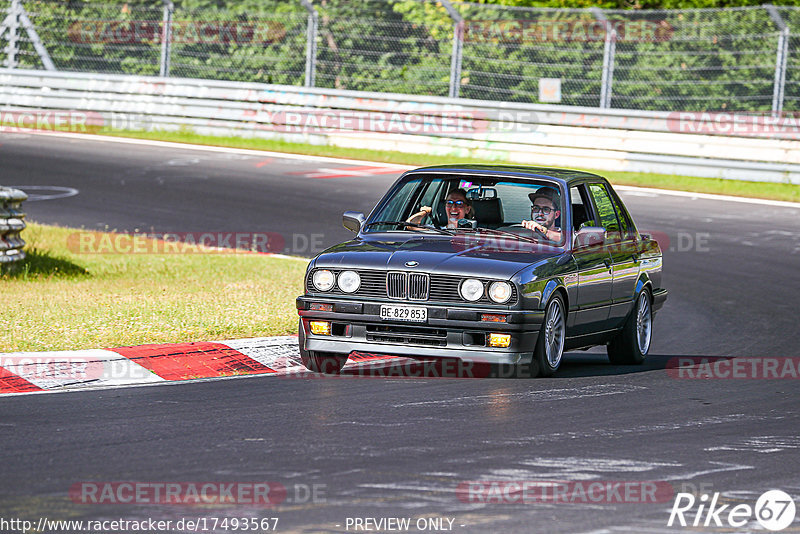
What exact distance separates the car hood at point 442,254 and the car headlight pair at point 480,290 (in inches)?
2.3

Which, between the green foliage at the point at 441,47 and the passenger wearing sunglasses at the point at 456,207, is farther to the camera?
the green foliage at the point at 441,47

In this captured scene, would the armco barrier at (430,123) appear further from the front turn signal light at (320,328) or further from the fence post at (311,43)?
the front turn signal light at (320,328)

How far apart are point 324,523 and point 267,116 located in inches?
825

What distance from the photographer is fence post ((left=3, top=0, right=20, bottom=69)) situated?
27.9 metres

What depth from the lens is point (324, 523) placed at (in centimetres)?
556

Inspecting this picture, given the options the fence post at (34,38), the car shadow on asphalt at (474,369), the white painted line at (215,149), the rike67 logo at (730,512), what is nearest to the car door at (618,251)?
the car shadow on asphalt at (474,369)

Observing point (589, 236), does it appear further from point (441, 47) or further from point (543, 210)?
point (441, 47)

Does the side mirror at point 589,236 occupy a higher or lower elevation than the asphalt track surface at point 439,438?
higher

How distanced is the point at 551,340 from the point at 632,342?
1503 mm

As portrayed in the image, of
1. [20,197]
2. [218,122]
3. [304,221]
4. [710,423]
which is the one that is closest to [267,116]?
[218,122]

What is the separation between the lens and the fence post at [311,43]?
25.3m

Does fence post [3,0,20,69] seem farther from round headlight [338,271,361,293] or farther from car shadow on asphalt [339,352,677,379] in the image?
round headlight [338,271,361,293]

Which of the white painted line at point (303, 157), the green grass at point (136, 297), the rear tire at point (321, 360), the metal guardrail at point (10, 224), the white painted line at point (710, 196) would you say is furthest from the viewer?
the white painted line at point (303, 157)

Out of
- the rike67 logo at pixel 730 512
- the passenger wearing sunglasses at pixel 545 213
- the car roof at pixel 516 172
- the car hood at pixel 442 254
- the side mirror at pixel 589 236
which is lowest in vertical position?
the rike67 logo at pixel 730 512
